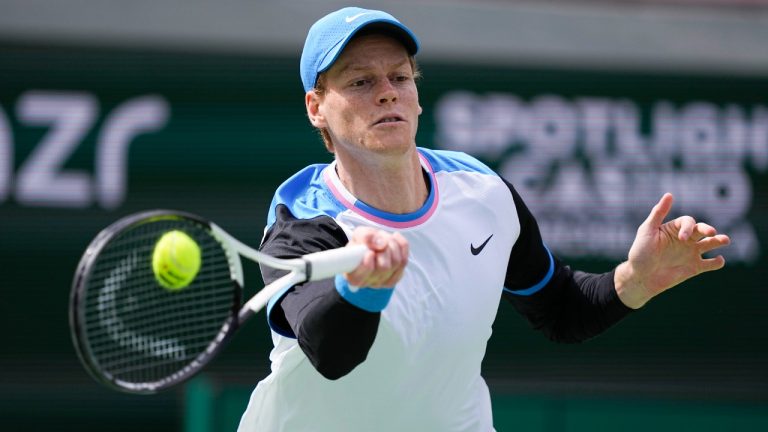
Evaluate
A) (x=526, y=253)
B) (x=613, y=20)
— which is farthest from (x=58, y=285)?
(x=526, y=253)

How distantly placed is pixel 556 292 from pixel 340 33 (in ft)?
3.32

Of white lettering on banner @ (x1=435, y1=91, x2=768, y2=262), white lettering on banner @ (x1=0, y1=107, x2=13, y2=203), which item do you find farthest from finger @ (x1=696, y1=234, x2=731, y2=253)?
white lettering on banner @ (x1=0, y1=107, x2=13, y2=203)

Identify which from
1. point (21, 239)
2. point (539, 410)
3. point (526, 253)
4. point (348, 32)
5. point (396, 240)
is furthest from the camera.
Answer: point (21, 239)

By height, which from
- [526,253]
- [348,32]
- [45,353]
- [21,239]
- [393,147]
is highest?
[348,32]

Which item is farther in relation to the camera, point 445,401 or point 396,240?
point 445,401

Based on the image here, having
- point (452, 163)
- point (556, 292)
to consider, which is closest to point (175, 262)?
point (452, 163)

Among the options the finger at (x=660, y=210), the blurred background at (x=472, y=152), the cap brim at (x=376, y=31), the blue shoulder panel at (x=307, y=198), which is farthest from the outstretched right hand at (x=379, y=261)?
the blurred background at (x=472, y=152)

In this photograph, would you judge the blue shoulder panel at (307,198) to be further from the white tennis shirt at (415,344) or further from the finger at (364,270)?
the finger at (364,270)

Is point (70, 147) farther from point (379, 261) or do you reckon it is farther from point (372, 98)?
point (379, 261)

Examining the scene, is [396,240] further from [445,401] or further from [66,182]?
[66,182]

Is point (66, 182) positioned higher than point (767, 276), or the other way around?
point (66, 182)

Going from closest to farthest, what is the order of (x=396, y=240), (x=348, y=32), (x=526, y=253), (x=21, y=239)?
1. (x=396, y=240)
2. (x=348, y=32)
3. (x=526, y=253)
4. (x=21, y=239)

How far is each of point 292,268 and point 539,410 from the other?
373 cm

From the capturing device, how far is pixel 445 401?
3.29 meters
